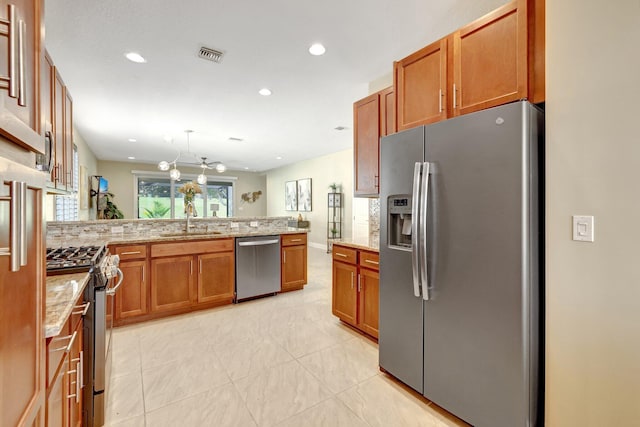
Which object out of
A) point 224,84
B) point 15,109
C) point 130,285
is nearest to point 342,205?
point 224,84

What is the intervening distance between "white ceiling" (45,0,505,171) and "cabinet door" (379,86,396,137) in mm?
432

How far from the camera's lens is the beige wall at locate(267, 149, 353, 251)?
24.5ft

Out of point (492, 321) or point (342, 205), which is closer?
point (492, 321)

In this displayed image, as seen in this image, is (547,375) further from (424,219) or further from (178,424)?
(178,424)

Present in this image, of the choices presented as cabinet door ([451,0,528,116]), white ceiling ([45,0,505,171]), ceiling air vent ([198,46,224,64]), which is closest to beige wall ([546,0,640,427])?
cabinet door ([451,0,528,116])

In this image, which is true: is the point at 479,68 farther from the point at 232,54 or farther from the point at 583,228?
the point at 232,54

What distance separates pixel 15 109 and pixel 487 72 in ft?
6.78

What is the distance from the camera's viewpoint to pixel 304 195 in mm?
9141

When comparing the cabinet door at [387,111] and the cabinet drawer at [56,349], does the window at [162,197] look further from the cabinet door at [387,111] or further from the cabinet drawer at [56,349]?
the cabinet drawer at [56,349]

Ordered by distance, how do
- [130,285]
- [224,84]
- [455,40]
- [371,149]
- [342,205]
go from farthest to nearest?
[342,205]
[224,84]
[130,285]
[371,149]
[455,40]

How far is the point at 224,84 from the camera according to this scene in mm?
3361

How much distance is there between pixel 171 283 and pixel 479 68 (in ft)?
11.6

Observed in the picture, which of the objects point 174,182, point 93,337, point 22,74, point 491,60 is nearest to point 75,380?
point 93,337

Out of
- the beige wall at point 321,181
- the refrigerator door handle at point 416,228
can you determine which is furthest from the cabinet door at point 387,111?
the beige wall at point 321,181
